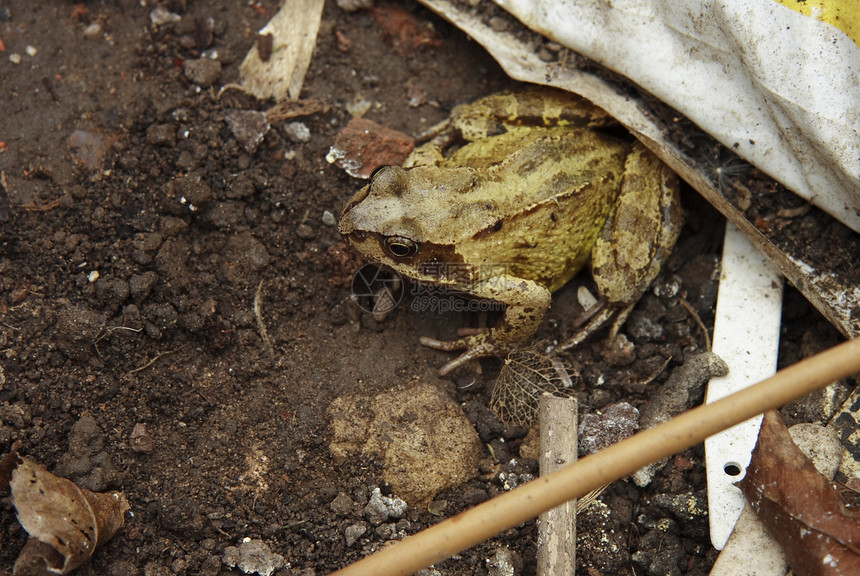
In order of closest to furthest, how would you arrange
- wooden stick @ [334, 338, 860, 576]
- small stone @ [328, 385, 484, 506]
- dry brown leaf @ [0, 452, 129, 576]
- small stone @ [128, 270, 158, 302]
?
wooden stick @ [334, 338, 860, 576]
dry brown leaf @ [0, 452, 129, 576]
small stone @ [328, 385, 484, 506]
small stone @ [128, 270, 158, 302]

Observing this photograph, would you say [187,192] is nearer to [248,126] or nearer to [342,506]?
[248,126]

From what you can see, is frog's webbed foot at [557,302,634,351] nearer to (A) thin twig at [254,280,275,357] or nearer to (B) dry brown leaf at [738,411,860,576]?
(B) dry brown leaf at [738,411,860,576]

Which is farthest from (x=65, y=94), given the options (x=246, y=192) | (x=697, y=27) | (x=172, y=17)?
(x=697, y=27)

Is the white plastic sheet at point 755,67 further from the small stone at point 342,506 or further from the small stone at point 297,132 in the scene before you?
the small stone at point 342,506

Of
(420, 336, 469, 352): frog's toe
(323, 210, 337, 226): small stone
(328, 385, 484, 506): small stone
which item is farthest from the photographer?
(323, 210, 337, 226): small stone

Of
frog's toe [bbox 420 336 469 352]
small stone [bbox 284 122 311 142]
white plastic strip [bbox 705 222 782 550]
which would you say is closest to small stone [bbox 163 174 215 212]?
small stone [bbox 284 122 311 142]

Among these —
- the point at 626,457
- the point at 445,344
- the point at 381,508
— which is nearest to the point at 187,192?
the point at 445,344

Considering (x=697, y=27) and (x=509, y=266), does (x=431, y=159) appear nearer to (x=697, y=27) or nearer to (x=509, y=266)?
(x=509, y=266)
